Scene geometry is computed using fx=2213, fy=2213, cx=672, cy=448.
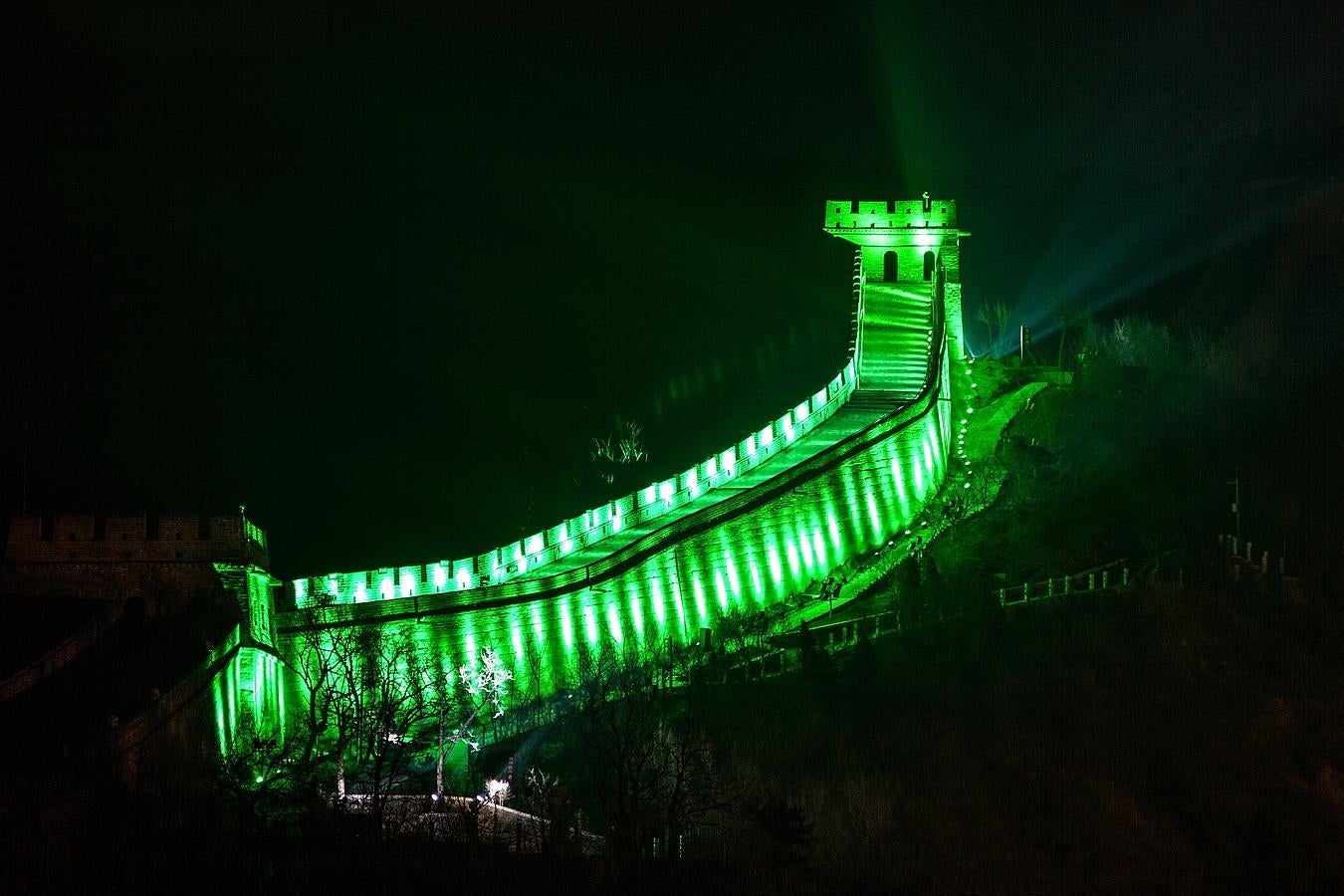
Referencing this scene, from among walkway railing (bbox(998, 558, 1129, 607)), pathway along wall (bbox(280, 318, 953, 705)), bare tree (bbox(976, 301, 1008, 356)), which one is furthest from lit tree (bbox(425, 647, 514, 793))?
bare tree (bbox(976, 301, 1008, 356))

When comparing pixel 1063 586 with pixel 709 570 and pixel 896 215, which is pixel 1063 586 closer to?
pixel 709 570

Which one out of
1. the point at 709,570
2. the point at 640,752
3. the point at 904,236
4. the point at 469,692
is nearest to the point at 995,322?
the point at 904,236

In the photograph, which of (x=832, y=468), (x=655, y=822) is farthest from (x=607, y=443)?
(x=655, y=822)

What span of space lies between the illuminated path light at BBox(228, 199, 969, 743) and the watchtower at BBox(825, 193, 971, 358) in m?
6.59

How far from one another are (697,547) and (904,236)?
63.0 feet

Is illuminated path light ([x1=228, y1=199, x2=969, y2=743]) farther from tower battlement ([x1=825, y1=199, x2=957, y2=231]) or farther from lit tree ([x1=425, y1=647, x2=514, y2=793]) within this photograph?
tower battlement ([x1=825, y1=199, x2=957, y2=231])

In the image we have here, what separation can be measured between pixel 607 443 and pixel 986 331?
12893mm

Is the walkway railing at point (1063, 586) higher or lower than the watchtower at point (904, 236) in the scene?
lower

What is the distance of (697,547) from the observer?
43.8 m

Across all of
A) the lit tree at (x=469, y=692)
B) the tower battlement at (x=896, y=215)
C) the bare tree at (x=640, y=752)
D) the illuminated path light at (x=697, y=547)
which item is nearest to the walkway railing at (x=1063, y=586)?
the illuminated path light at (x=697, y=547)

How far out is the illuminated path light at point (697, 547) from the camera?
136 feet

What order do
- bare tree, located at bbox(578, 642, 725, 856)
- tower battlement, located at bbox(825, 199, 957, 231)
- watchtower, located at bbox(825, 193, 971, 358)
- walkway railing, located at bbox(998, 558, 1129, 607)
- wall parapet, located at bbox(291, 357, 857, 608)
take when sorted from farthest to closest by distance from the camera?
1. tower battlement, located at bbox(825, 199, 957, 231)
2. watchtower, located at bbox(825, 193, 971, 358)
3. walkway railing, located at bbox(998, 558, 1129, 607)
4. wall parapet, located at bbox(291, 357, 857, 608)
5. bare tree, located at bbox(578, 642, 725, 856)

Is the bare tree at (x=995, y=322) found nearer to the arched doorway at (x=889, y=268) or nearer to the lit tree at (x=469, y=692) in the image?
the arched doorway at (x=889, y=268)

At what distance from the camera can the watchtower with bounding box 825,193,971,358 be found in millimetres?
60125
